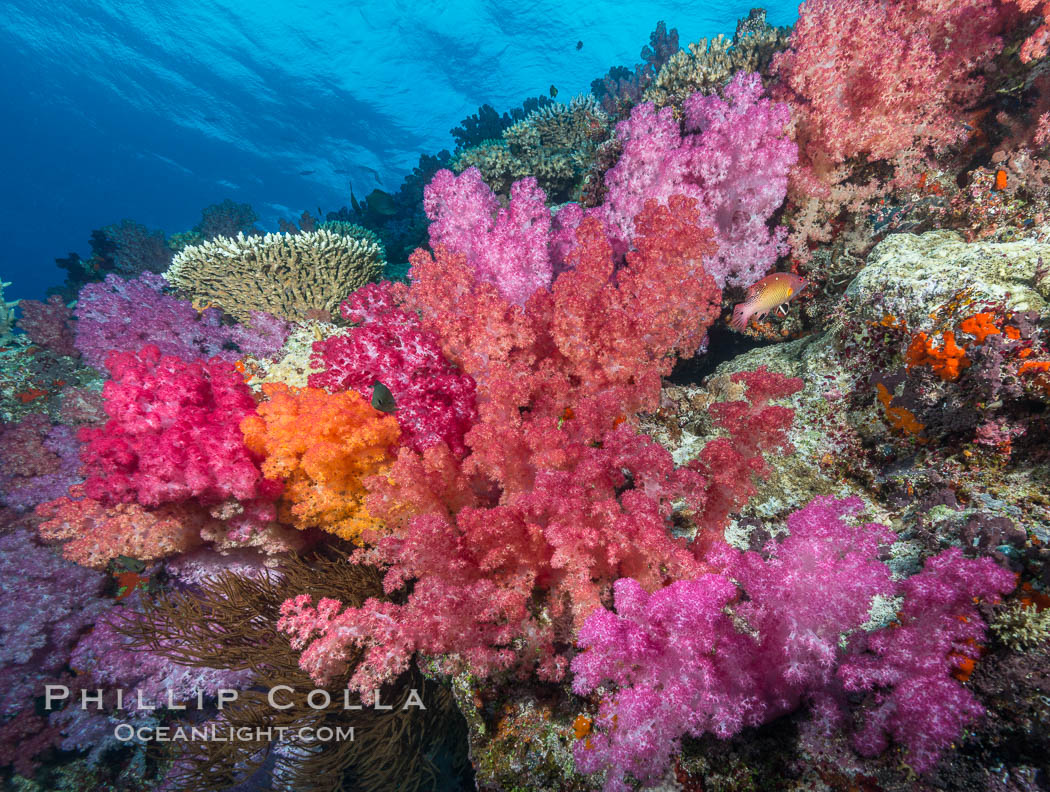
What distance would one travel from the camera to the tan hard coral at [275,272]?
5336 mm

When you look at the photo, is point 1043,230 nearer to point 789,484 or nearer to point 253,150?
point 789,484

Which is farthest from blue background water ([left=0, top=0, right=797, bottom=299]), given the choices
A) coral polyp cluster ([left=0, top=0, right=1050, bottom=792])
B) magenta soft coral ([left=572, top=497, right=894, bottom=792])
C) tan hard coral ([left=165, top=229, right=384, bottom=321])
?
magenta soft coral ([left=572, top=497, right=894, bottom=792])

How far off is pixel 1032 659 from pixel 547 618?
2.05 meters

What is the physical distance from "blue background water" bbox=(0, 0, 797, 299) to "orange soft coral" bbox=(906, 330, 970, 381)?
154 feet

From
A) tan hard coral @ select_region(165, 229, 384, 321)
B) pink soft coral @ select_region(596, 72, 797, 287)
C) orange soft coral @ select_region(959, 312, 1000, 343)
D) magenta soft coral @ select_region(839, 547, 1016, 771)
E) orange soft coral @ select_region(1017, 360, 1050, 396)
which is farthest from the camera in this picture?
tan hard coral @ select_region(165, 229, 384, 321)

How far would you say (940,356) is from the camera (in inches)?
102

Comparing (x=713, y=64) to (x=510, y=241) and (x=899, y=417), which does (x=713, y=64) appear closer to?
(x=510, y=241)

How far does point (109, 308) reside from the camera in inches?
207

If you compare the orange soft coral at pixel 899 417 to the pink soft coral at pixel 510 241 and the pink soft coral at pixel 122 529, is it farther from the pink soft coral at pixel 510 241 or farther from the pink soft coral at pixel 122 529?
the pink soft coral at pixel 122 529

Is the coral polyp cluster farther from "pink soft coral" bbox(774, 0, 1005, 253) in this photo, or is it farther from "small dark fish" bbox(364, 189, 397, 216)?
"small dark fish" bbox(364, 189, 397, 216)

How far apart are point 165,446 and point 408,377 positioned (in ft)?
6.06

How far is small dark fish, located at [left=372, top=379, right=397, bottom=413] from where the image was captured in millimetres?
3205

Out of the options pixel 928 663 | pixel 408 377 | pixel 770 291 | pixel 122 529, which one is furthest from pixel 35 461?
pixel 770 291

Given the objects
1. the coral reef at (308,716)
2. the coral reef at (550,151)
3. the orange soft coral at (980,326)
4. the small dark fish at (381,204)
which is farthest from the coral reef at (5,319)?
the orange soft coral at (980,326)
